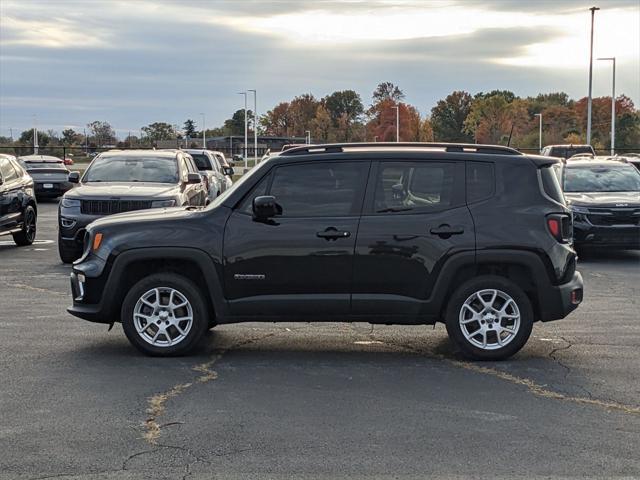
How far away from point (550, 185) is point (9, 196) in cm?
1185

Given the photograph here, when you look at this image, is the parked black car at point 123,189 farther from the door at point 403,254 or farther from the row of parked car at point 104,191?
the door at point 403,254

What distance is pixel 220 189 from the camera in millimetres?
26562

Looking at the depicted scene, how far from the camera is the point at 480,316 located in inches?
312

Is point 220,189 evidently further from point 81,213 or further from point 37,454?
point 37,454

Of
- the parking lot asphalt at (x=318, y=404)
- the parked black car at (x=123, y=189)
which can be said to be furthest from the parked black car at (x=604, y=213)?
the parked black car at (x=123, y=189)

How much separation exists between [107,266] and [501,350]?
11.5ft

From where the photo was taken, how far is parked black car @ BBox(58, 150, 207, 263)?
47.8 feet

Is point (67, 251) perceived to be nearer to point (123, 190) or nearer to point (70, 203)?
point (70, 203)

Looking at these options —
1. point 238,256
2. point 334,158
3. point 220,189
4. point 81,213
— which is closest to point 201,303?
point 238,256

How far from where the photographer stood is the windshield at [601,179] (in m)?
17.1

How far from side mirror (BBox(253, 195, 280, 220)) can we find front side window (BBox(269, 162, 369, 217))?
144 mm

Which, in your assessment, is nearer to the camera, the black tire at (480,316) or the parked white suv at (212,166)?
the black tire at (480,316)

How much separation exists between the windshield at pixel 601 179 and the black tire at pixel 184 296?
10.7 metres

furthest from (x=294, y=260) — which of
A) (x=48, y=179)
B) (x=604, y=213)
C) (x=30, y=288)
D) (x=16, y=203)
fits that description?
(x=48, y=179)
